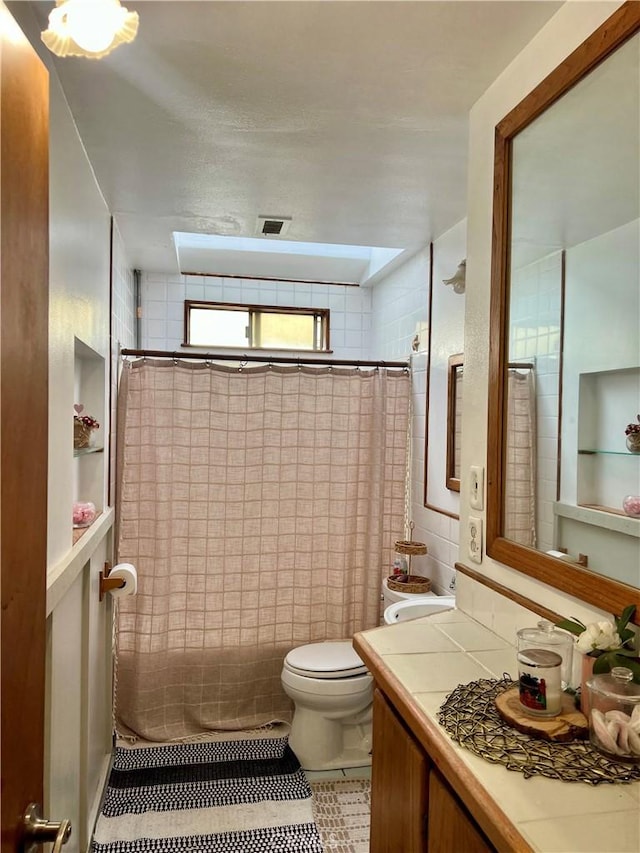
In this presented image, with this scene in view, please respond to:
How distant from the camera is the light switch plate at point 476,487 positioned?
153cm

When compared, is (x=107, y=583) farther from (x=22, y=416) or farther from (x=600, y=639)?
(x=600, y=639)

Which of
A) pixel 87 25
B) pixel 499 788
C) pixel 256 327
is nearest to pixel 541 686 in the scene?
pixel 499 788

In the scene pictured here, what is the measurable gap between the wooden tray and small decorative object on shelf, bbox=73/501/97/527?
4.79ft

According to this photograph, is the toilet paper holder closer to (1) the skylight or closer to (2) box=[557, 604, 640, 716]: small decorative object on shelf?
(2) box=[557, 604, 640, 716]: small decorative object on shelf

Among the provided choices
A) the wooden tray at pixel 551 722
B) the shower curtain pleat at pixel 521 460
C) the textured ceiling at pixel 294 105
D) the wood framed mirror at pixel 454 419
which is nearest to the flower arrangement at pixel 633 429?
the shower curtain pleat at pixel 521 460

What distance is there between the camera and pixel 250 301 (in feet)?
12.6

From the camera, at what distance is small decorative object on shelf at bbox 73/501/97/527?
193cm

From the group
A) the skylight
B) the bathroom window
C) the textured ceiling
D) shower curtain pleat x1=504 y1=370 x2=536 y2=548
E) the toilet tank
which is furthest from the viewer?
the bathroom window

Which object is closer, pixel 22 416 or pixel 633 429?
pixel 22 416

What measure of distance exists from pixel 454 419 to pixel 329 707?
4.36 ft

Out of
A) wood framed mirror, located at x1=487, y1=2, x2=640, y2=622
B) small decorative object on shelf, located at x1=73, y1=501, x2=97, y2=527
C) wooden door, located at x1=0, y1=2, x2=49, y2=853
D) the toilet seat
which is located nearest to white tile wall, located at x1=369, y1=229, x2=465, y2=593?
the toilet seat

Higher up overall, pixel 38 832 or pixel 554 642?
pixel 554 642

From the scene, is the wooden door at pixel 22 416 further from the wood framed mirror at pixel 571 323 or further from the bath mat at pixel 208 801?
the bath mat at pixel 208 801

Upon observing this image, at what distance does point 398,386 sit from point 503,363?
1.51m
